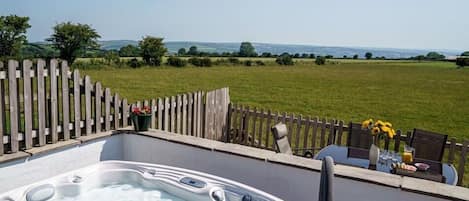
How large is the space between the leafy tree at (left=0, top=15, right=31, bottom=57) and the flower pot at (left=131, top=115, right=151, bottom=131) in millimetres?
27773

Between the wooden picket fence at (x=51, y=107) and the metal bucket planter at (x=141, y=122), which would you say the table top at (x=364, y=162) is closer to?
the metal bucket planter at (x=141, y=122)

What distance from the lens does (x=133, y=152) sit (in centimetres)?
448

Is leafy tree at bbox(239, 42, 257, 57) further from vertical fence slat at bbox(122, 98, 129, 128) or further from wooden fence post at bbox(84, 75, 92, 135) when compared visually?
wooden fence post at bbox(84, 75, 92, 135)

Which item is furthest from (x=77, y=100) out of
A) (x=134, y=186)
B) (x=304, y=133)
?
(x=304, y=133)

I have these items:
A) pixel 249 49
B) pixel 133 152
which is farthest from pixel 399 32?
pixel 133 152

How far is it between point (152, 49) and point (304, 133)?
27.1 metres

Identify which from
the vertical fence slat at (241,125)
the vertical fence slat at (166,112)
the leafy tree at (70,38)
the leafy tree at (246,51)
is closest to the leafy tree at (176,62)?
the leafy tree at (70,38)

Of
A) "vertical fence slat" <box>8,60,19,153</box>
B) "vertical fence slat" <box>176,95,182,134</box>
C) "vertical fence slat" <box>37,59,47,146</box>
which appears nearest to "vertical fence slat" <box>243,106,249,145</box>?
"vertical fence slat" <box>176,95,182,134</box>

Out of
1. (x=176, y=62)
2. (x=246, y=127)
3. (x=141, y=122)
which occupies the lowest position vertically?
(x=246, y=127)

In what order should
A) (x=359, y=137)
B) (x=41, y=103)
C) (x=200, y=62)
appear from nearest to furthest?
1. (x=41, y=103)
2. (x=359, y=137)
3. (x=200, y=62)

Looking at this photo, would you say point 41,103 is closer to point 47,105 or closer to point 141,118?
point 47,105

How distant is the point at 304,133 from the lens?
6.04 m

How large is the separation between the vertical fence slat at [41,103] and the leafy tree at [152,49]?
85.5 feet

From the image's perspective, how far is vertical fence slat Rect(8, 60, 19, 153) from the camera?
3508 millimetres
